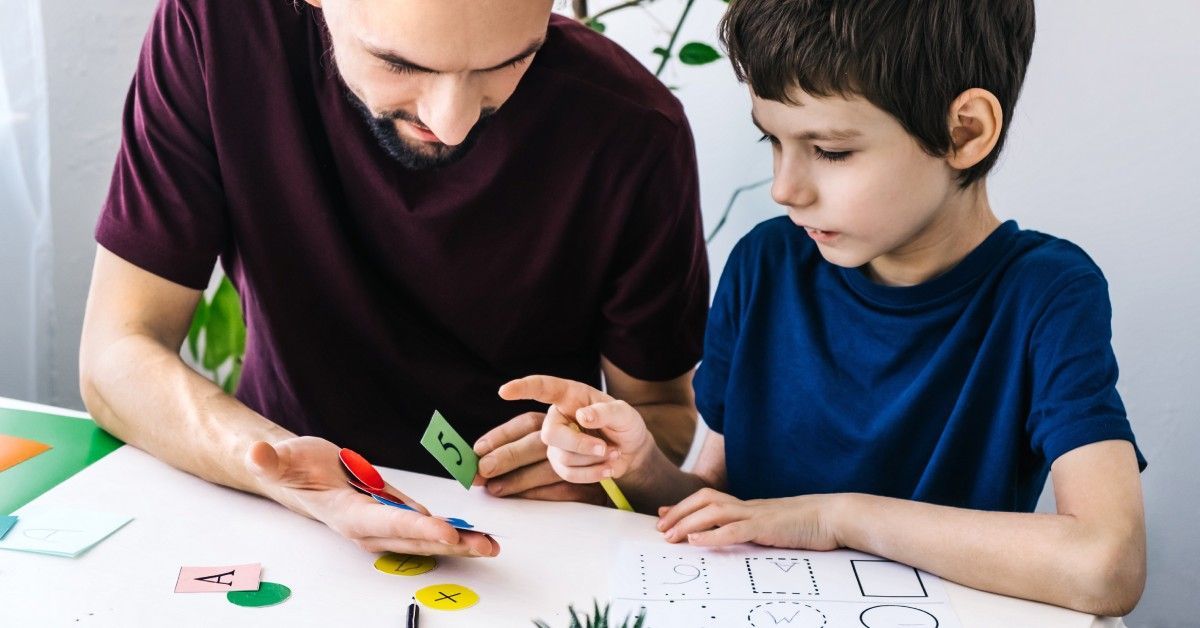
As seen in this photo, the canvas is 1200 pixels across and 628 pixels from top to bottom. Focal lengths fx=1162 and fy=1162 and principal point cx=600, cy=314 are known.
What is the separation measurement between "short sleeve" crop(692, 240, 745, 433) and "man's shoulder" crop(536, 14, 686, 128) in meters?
0.20

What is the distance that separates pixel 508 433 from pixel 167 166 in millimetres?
530

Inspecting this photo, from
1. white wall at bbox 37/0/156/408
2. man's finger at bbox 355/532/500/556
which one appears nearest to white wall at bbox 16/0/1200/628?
man's finger at bbox 355/532/500/556

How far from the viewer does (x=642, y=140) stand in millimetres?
1426

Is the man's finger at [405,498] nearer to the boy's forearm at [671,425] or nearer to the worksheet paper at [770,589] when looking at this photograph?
the worksheet paper at [770,589]

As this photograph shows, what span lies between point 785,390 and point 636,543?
35 cm

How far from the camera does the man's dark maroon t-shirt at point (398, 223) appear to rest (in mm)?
1376

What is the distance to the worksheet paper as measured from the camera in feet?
3.17

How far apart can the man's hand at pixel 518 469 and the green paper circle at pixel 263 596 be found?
261 mm

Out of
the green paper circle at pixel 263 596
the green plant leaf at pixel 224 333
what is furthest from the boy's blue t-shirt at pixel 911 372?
the green plant leaf at pixel 224 333

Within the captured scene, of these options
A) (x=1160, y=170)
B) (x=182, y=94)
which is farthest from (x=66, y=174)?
(x=1160, y=170)

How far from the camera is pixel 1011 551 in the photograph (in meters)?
1.02

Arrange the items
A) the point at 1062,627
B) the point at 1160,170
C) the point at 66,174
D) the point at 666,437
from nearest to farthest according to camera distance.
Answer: the point at 1062,627 < the point at 666,437 < the point at 1160,170 < the point at 66,174

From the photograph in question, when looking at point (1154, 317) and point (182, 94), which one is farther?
point (1154, 317)

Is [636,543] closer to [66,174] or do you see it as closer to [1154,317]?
[1154,317]
